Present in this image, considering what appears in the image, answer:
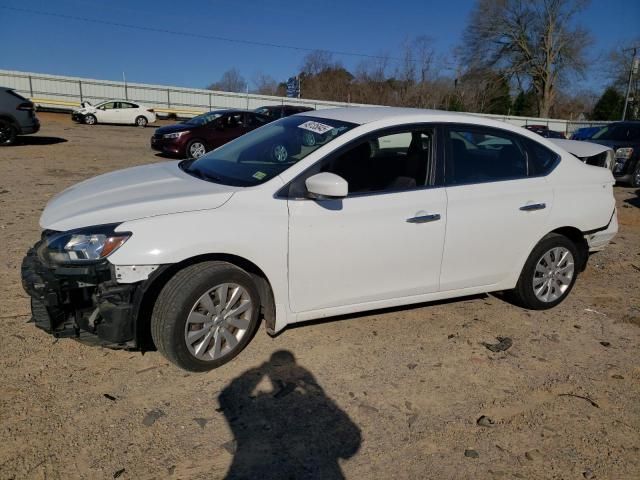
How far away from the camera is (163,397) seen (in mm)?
2947

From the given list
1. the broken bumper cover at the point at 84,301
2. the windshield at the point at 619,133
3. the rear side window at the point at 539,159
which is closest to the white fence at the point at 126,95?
the windshield at the point at 619,133

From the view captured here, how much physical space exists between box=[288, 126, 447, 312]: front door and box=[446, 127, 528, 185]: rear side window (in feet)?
0.63

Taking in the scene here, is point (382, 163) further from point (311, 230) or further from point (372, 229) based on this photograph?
point (311, 230)

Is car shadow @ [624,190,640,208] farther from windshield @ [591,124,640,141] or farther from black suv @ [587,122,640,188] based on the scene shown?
windshield @ [591,124,640,141]

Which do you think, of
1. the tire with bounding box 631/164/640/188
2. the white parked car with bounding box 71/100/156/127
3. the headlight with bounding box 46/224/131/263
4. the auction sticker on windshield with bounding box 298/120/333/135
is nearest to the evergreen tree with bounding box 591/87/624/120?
the tire with bounding box 631/164/640/188

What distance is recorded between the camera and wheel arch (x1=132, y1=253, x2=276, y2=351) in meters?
2.90

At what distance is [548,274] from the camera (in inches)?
171

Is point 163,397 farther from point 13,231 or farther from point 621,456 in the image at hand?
point 13,231

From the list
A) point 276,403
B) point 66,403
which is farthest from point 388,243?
point 66,403

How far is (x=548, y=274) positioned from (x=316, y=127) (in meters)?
2.42

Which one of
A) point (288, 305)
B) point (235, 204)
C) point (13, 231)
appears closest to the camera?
point (235, 204)

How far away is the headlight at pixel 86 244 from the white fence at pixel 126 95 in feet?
108

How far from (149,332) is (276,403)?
938 millimetres

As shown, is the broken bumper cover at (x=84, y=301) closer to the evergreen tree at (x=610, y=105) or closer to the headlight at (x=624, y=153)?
the headlight at (x=624, y=153)
